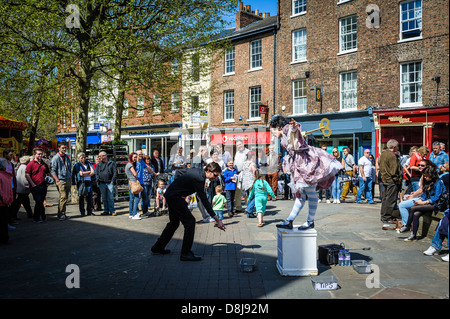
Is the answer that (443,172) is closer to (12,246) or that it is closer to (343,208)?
(343,208)

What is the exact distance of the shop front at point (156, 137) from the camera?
3028cm

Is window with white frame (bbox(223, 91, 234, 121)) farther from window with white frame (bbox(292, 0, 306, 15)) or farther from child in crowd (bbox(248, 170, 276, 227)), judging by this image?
child in crowd (bbox(248, 170, 276, 227))

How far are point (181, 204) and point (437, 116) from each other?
1642 centimetres

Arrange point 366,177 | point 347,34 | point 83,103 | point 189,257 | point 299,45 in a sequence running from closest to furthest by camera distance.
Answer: point 189,257 → point 366,177 → point 83,103 → point 347,34 → point 299,45

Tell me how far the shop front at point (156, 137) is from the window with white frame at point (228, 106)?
4823mm

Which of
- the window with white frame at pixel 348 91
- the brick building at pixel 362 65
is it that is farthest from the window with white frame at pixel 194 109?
the window with white frame at pixel 348 91

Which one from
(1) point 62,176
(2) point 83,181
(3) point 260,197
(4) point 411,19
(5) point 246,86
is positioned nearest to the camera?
(3) point 260,197

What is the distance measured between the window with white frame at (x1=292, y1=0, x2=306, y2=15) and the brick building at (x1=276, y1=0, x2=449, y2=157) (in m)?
0.06

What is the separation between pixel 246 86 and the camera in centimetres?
2564

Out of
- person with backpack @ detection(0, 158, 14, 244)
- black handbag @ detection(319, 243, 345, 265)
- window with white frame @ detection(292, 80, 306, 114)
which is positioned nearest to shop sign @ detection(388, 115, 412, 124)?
window with white frame @ detection(292, 80, 306, 114)

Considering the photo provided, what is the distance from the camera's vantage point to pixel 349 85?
2108 cm

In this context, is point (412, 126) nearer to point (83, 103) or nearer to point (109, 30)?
point (109, 30)

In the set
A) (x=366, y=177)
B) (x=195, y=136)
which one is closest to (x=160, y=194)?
(x=366, y=177)

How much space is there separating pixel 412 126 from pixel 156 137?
20.6m
